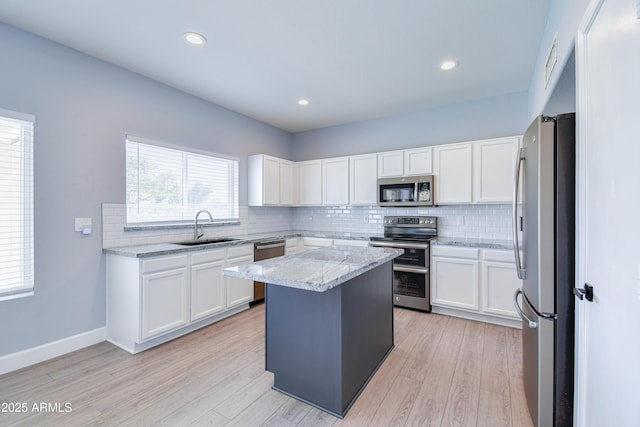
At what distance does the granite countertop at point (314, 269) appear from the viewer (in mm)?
1545

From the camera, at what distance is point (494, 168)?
3.44 meters

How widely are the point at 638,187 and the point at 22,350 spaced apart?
13.1ft

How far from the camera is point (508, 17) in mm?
2223

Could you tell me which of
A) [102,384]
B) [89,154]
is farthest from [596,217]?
[89,154]

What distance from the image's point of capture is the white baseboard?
2312 millimetres

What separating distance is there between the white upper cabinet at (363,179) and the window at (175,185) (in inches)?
71.8

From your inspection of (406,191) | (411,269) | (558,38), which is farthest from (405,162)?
(558,38)

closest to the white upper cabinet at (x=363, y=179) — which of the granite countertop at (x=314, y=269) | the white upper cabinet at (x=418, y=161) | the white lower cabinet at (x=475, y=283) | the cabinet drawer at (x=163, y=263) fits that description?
the white upper cabinet at (x=418, y=161)

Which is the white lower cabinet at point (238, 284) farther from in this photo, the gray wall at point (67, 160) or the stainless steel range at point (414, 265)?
the stainless steel range at point (414, 265)

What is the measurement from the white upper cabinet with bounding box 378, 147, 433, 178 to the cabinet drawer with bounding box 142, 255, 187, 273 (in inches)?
114

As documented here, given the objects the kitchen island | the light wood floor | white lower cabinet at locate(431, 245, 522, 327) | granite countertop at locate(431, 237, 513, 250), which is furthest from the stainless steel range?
the kitchen island

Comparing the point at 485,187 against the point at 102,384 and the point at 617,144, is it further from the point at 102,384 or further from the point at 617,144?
the point at 102,384

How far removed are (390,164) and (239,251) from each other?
97.1 inches

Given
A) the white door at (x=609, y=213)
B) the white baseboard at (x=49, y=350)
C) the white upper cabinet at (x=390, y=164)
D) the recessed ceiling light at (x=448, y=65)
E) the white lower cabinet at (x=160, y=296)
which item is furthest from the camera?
the white upper cabinet at (x=390, y=164)
